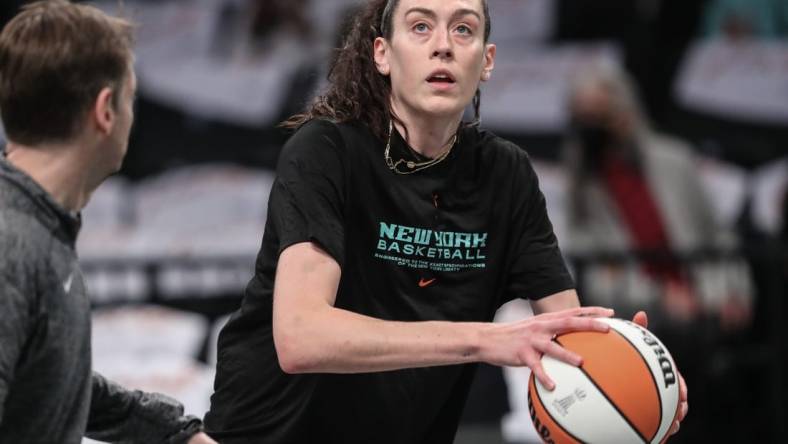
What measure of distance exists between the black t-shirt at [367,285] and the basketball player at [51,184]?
2.10 ft

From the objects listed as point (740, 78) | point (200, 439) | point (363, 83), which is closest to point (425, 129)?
point (363, 83)

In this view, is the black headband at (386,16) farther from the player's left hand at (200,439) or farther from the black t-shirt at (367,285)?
the player's left hand at (200,439)

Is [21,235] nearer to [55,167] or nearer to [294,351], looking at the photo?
[55,167]

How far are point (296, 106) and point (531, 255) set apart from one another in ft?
11.6

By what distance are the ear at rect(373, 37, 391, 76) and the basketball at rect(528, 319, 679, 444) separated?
88 cm

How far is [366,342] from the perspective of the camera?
2873 mm

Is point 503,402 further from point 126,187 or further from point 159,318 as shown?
point 126,187

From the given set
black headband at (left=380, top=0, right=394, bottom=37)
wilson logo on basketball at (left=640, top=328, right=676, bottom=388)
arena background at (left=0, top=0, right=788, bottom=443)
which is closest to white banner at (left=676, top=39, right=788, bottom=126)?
arena background at (left=0, top=0, right=788, bottom=443)

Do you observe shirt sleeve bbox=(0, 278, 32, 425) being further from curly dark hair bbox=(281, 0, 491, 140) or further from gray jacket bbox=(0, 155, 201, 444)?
curly dark hair bbox=(281, 0, 491, 140)

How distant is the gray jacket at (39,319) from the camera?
7.77 feet

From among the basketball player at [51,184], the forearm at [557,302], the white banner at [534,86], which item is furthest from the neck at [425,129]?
the white banner at [534,86]

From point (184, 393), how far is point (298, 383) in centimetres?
275

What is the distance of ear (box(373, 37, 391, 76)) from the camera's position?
3393 mm

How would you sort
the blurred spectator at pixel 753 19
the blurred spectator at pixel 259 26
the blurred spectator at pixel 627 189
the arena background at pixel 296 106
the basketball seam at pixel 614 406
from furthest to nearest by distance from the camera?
the blurred spectator at pixel 259 26 < the blurred spectator at pixel 753 19 < the arena background at pixel 296 106 < the blurred spectator at pixel 627 189 < the basketball seam at pixel 614 406
